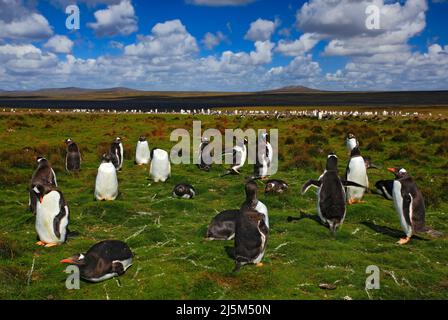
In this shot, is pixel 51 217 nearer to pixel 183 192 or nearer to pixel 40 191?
pixel 40 191

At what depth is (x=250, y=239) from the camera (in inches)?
333

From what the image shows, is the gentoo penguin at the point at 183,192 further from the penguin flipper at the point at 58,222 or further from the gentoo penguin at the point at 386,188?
the gentoo penguin at the point at 386,188

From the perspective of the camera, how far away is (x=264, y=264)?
867 cm

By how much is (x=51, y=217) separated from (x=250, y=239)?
4.55 m

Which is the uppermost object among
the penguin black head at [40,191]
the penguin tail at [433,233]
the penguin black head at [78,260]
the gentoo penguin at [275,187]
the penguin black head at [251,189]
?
the penguin black head at [251,189]

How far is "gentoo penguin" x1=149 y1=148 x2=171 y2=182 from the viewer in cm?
1695

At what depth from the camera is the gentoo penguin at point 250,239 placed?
27.7ft

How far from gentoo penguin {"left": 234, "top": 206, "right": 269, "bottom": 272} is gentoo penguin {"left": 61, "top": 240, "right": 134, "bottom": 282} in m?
2.18

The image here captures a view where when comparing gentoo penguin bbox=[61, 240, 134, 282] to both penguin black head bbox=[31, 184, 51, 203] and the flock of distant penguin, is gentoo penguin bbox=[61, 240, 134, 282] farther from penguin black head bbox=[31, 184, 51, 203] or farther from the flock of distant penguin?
penguin black head bbox=[31, 184, 51, 203]

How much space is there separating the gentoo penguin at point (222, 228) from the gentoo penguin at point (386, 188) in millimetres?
6455

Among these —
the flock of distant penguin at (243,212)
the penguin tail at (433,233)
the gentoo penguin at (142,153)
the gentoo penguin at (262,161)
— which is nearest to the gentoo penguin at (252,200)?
the flock of distant penguin at (243,212)

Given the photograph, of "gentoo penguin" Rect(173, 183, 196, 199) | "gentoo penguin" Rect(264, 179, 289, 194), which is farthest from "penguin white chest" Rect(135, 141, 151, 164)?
"gentoo penguin" Rect(264, 179, 289, 194)

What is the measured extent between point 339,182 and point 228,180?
23.4 feet
